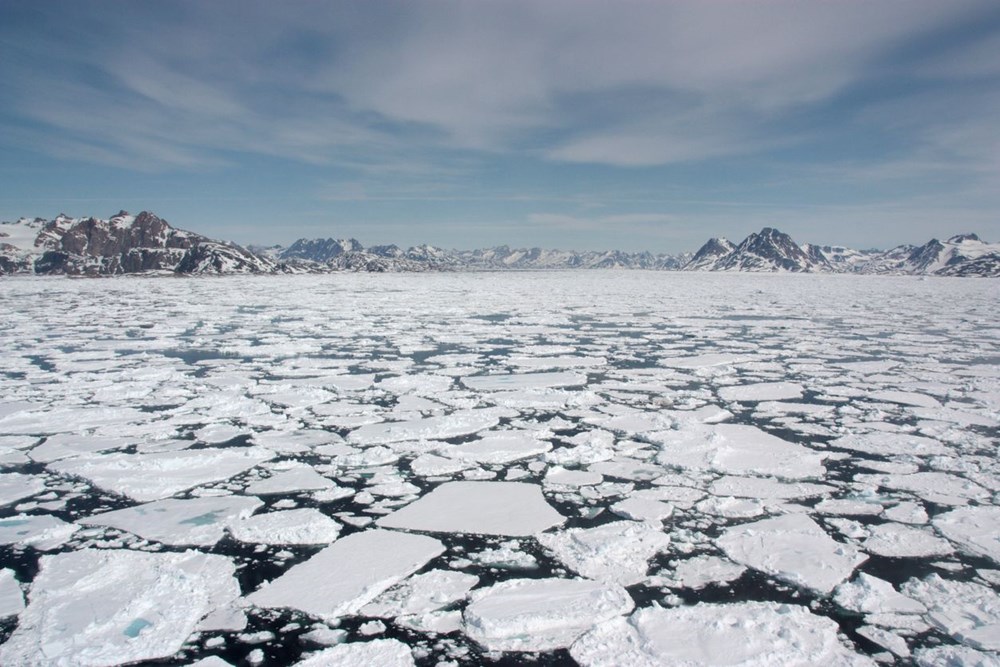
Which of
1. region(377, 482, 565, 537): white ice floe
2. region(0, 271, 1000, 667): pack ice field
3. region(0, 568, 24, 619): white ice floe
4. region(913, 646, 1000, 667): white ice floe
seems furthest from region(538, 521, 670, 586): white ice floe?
region(0, 568, 24, 619): white ice floe

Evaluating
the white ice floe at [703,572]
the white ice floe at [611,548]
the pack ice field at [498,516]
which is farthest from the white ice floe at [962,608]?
the white ice floe at [611,548]

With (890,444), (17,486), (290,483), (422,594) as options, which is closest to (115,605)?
(422,594)

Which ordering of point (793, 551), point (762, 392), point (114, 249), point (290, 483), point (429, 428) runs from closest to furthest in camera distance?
point (793, 551) → point (290, 483) → point (429, 428) → point (762, 392) → point (114, 249)

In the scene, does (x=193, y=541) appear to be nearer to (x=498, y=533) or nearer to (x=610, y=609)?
(x=498, y=533)

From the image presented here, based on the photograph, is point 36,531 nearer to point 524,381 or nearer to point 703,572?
point 703,572

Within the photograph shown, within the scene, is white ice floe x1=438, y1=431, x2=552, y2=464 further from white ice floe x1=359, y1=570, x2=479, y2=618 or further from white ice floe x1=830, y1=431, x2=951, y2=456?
white ice floe x1=830, y1=431, x2=951, y2=456
